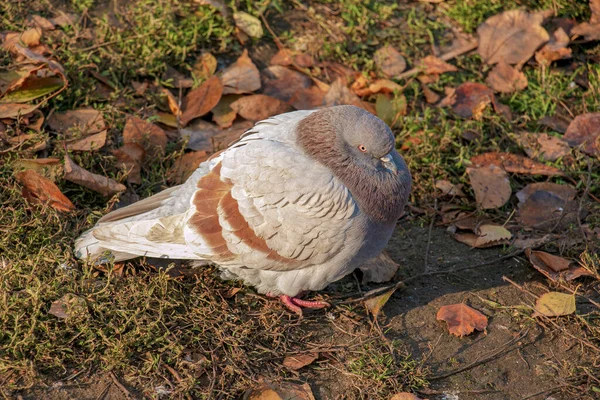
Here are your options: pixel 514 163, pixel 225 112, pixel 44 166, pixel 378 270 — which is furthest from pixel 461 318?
pixel 44 166

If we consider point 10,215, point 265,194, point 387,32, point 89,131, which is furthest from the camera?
point 387,32

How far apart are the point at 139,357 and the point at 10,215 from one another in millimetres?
1388

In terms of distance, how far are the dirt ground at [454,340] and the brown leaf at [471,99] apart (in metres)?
1.38

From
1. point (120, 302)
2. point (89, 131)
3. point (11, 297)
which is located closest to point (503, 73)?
point (89, 131)

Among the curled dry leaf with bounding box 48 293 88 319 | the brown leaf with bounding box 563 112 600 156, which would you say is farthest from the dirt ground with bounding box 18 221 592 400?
the brown leaf with bounding box 563 112 600 156

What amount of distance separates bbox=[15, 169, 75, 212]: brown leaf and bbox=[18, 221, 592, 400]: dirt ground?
53.4 inches

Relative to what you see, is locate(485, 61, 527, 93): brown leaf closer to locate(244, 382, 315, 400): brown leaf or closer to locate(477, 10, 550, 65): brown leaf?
locate(477, 10, 550, 65): brown leaf

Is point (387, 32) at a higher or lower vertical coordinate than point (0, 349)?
higher

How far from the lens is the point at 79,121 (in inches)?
210

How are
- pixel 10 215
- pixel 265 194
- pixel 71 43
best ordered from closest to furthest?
pixel 265 194, pixel 10 215, pixel 71 43

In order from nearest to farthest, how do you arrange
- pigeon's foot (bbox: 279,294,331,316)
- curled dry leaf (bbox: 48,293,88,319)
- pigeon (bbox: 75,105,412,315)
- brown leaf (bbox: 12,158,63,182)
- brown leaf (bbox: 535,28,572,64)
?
curled dry leaf (bbox: 48,293,88,319), pigeon (bbox: 75,105,412,315), pigeon's foot (bbox: 279,294,331,316), brown leaf (bbox: 12,158,63,182), brown leaf (bbox: 535,28,572,64)

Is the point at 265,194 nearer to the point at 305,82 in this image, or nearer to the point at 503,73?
the point at 305,82

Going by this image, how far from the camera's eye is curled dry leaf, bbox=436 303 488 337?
4.36 meters

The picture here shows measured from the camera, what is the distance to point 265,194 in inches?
161
